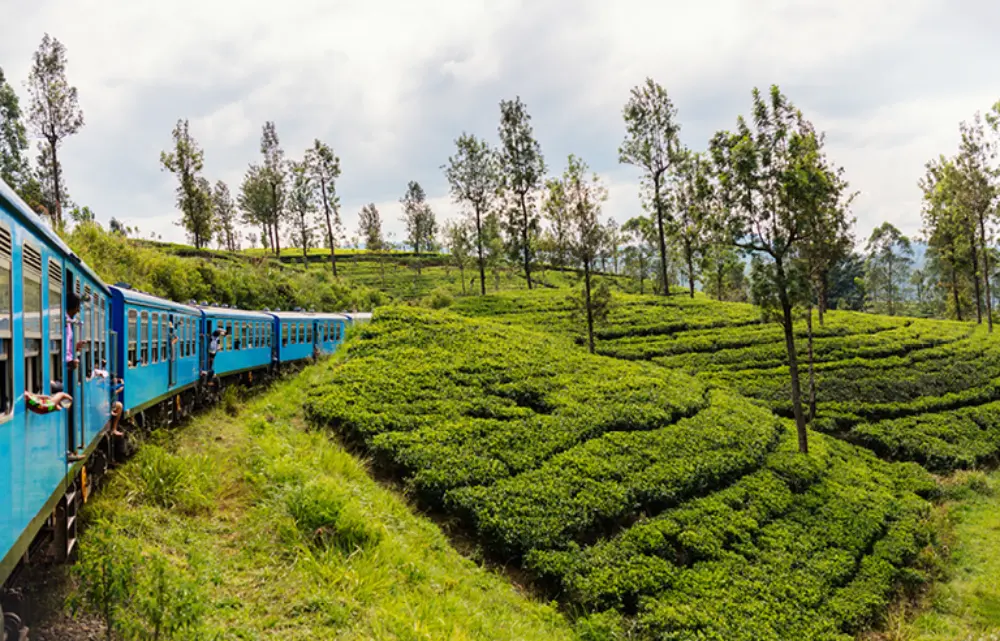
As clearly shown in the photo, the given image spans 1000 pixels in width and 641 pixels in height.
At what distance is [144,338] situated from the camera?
1062cm

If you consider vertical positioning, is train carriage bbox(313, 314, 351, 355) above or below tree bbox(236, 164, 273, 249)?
below

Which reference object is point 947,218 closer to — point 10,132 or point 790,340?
point 790,340

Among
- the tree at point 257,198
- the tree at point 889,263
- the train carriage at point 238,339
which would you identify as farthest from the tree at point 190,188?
the tree at point 889,263

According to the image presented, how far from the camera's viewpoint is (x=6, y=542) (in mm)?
3979

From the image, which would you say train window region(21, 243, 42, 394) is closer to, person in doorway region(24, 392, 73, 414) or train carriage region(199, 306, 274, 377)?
person in doorway region(24, 392, 73, 414)

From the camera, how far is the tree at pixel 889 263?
7562 cm

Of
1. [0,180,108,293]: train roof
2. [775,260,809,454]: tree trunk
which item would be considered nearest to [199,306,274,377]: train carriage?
[0,180,108,293]: train roof

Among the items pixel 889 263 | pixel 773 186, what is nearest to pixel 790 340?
pixel 773 186

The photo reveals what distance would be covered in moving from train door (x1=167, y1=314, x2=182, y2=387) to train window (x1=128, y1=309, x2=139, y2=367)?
85.1 inches

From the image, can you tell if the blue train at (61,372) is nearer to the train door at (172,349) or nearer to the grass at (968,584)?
the train door at (172,349)

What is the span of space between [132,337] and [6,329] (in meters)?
6.54

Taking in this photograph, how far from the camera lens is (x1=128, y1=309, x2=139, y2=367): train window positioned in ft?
32.1

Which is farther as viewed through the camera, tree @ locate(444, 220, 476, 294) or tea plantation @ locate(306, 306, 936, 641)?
tree @ locate(444, 220, 476, 294)

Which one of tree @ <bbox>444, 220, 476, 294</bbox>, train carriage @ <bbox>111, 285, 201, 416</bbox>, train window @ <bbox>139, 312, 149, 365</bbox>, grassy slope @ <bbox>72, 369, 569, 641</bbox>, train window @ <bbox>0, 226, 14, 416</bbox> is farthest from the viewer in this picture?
tree @ <bbox>444, 220, 476, 294</bbox>
